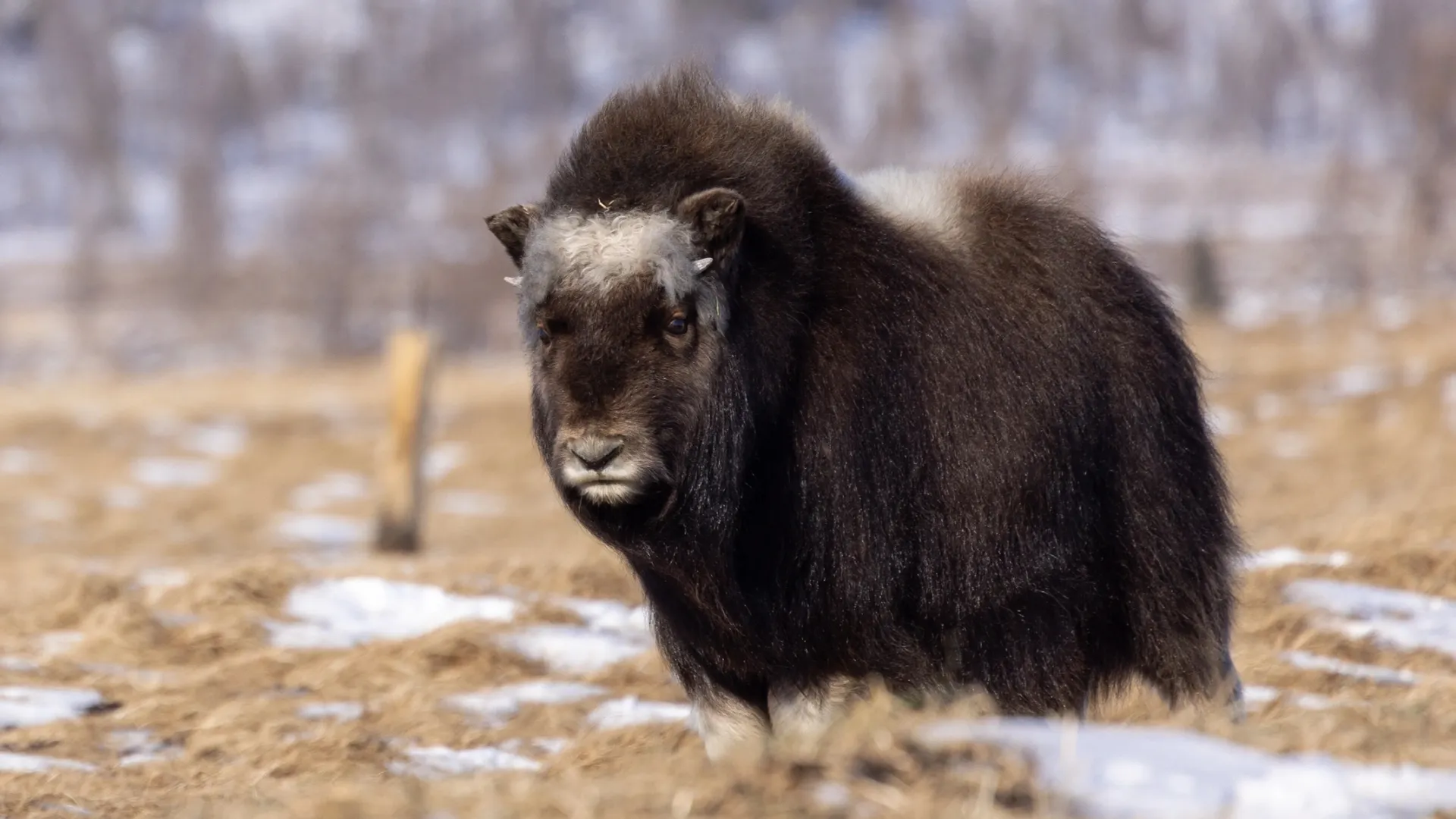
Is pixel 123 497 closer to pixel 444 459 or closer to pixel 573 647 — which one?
pixel 444 459

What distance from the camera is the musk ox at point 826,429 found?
3.67 meters

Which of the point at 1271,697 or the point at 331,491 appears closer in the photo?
the point at 1271,697

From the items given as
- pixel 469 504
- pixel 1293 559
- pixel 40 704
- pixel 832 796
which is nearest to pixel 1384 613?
pixel 1293 559

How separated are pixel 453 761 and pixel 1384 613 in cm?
342

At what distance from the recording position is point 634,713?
521 cm

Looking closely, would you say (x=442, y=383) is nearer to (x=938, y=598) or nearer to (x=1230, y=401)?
(x=1230, y=401)

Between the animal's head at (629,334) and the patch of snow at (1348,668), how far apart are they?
8.82 feet

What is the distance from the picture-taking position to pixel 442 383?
28.7 m

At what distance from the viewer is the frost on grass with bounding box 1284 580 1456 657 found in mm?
5680

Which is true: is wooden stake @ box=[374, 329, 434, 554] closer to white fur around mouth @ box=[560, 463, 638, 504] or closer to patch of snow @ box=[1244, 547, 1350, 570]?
patch of snow @ box=[1244, 547, 1350, 570]

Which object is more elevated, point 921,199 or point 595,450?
point 921,199

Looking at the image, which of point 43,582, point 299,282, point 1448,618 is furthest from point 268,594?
point 299,282

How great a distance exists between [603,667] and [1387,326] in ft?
73.6

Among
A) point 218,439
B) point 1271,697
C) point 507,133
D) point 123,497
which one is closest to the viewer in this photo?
point 1271,697
